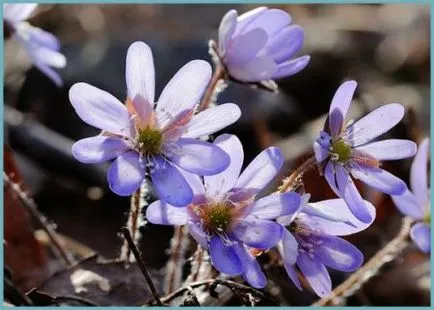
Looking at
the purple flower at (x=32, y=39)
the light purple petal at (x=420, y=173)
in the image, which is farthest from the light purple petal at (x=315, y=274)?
→ the purple flower at (x=32, y=39)

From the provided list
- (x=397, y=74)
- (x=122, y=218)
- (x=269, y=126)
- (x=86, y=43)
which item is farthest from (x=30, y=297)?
(x=397, y=74)

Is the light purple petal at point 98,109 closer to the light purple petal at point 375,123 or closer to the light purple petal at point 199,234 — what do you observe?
the light purple petal at point 199,234

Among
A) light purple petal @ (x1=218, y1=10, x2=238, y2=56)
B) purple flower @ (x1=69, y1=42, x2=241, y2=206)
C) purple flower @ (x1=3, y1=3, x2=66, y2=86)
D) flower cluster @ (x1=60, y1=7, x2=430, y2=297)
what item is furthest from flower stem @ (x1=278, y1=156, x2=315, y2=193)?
purple flower @ (x1=3, y1=3, x2=66, y2=86)

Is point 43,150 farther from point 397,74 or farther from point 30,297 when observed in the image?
point 397,74

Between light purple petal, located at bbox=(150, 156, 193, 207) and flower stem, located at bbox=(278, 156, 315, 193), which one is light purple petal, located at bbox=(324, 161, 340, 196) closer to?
flower stem, located at bbox=(278, 156, 315, 193)

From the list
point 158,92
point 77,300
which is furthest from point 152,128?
point 158,92

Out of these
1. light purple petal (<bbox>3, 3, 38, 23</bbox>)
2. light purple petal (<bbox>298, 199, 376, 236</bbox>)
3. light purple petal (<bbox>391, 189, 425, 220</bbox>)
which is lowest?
light purple petal (<bbox>391, 189, 425, 220</bbox>)
